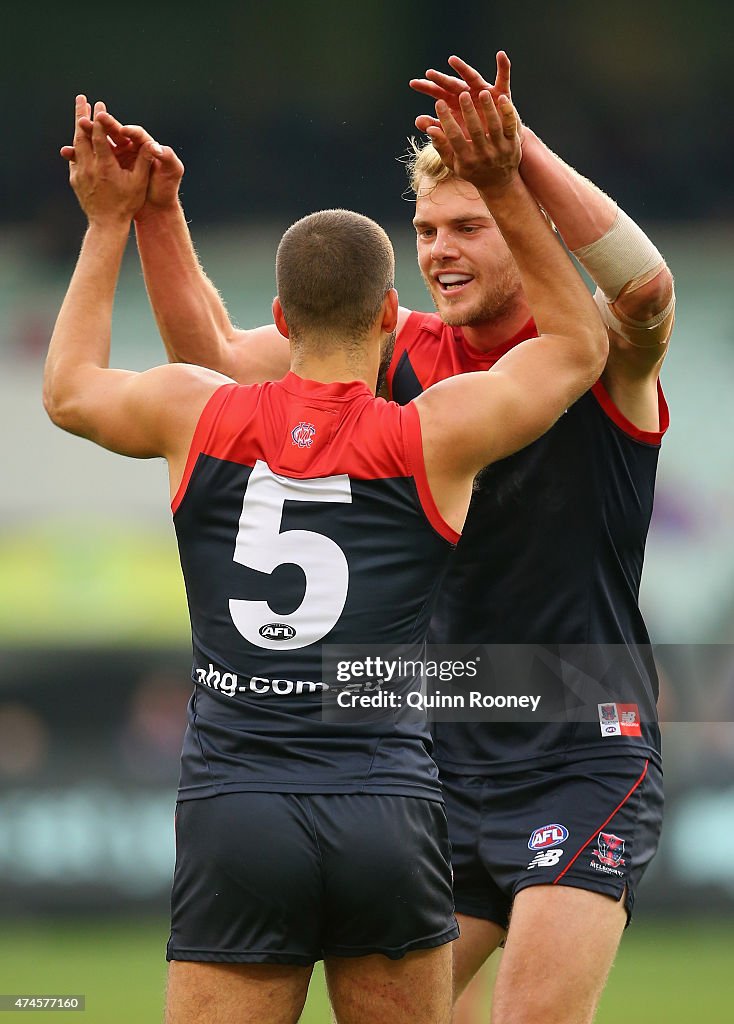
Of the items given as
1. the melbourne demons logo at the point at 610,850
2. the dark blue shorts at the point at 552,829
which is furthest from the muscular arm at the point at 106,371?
the melbourne demons logo at the point at 610,850

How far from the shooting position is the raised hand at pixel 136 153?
322 centimetres

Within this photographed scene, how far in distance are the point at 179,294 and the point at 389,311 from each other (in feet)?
3.02

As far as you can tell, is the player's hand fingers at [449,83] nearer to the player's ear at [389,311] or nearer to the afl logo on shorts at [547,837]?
the player's ear at [389,311]

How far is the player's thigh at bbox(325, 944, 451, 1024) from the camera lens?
2.74m

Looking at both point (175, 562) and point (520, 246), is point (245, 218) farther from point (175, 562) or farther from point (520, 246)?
point (520, 246)

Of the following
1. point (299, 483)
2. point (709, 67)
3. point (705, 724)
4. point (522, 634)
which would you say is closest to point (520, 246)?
point (299, 483)

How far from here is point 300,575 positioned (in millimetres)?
2783

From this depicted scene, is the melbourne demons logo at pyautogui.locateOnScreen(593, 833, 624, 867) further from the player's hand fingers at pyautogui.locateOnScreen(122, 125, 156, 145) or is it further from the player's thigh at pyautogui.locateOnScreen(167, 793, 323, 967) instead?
the player's hand fingers at pyautogui.locateOnScreen(122, 125, 156, 145)

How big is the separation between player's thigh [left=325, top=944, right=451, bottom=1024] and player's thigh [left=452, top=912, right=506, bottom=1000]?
836 millimetres

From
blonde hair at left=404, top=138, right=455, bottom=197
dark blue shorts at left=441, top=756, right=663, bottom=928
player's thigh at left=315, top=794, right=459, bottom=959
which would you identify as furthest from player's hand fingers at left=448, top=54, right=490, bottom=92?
dark blue shorts at left=441, top=756, right=663, bottom=928

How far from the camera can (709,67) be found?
9055 millimetres

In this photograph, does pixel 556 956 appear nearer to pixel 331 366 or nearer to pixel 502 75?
pixel 331 366

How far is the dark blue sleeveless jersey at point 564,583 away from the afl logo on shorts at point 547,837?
19 cm

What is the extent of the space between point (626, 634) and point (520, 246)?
1184 mm
